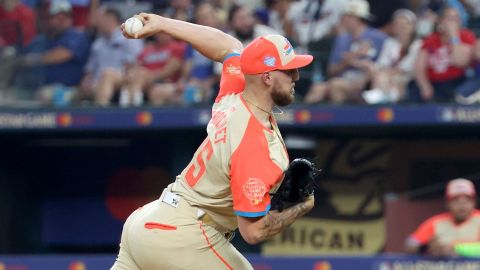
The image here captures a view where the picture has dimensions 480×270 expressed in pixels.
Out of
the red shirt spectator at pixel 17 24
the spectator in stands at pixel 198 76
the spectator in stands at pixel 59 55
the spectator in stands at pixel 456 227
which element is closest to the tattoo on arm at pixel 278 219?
the spectator in stands at pixel 456 227

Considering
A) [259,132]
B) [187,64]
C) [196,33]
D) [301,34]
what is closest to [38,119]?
[187,64]

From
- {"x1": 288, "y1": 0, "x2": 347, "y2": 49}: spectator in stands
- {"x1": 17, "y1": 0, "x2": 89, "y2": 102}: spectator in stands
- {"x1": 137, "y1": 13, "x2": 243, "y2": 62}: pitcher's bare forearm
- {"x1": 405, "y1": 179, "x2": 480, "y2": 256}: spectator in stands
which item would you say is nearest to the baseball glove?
{"x1": 137, "y1": 13, "x2": 243, "y2": 62}: pitcher's bare forearm

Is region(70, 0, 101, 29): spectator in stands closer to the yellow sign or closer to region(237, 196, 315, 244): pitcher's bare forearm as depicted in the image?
the yellow sign

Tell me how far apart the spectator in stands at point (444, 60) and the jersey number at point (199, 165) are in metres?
4.51

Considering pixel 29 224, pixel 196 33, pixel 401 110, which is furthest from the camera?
pixel 29 224

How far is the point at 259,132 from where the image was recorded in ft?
16.4

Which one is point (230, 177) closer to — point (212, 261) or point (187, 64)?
point (212, 261)

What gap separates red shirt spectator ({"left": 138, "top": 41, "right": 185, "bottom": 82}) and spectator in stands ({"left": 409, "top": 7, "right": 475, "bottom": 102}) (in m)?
2.11

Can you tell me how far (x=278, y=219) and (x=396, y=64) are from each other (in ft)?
15.6

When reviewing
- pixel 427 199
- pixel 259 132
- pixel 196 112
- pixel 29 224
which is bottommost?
pixel 29 224

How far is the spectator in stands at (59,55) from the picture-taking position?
10383 mm

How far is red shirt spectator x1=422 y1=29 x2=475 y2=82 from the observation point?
30.5 ft

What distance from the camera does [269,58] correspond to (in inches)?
198

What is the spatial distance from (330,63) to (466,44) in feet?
3.71
